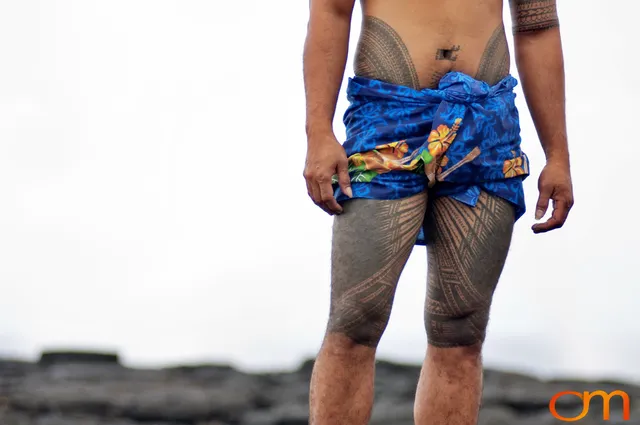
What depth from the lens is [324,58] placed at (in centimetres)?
351

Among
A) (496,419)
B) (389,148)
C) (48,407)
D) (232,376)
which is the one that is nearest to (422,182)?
(389,148)

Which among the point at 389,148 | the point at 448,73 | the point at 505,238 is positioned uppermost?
the point at 448,73

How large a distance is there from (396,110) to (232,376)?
21.9 feet

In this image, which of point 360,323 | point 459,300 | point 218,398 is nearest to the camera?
point 360,323

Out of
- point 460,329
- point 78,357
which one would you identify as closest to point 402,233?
A: point 460,329

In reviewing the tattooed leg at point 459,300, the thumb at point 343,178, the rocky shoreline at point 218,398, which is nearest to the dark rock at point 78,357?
the rocky shoreline at point 218,398

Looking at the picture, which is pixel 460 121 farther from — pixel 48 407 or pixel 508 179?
pixel 48 407

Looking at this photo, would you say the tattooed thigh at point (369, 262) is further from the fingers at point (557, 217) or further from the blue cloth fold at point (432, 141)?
the fingers at point (557, 217)

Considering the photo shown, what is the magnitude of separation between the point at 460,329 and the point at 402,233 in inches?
13.8

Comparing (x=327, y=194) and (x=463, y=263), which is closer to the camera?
A: (x=327, y=194)

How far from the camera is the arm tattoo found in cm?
375

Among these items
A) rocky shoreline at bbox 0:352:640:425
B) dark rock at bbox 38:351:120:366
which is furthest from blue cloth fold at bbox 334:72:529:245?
dark rock at bbox 38:351:120:366

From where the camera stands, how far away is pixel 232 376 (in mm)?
9891

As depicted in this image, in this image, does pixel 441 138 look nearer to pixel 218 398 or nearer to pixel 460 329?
pixel 460 329
